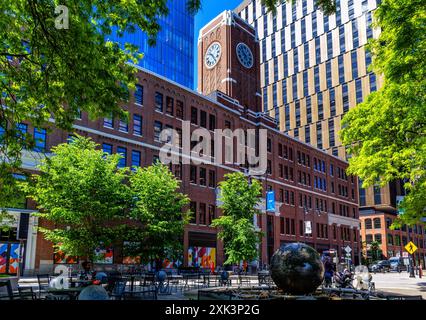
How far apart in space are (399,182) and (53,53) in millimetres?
118143

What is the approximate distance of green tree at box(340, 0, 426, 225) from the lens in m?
15.5

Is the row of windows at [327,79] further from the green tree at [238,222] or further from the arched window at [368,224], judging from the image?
the green tree at [238,222]

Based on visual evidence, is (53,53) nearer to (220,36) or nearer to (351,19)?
(220,36)

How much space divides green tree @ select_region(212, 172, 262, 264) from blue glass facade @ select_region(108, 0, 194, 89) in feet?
187

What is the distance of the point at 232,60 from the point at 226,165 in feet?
66.9

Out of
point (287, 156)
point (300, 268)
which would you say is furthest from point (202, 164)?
point (300, 268)

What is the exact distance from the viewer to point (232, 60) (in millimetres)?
62531

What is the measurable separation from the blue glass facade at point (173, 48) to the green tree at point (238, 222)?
187 ft

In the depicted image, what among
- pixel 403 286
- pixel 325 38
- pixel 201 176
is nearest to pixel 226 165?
pixel 201 176

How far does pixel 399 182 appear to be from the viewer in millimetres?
113688

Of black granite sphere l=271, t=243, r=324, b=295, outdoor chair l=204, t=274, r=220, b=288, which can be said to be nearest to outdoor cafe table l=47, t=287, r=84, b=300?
black granite sphere l=271, t=243, r=324, b=295

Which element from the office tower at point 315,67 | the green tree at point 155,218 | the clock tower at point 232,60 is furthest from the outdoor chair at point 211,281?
the office tower at point 315,67

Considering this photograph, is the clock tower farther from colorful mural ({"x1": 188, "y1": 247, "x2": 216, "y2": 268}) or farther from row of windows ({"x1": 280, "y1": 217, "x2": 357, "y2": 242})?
colorful mural ({"x1": 188, "y1": 247, "x2": 216, "y2": 268})

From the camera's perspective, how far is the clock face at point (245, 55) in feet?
210
